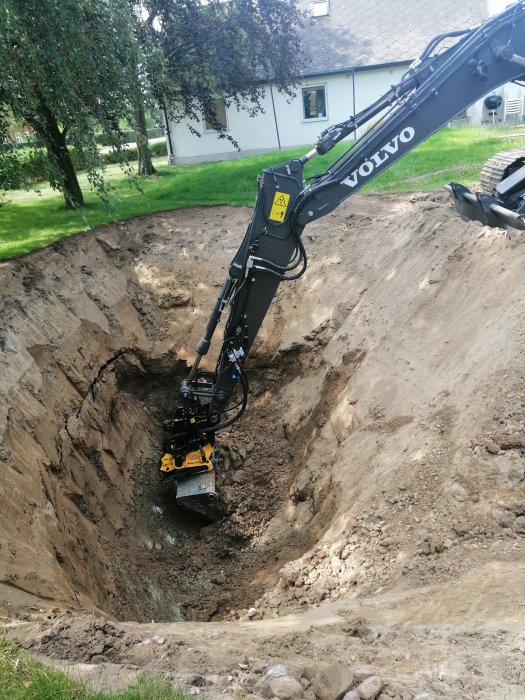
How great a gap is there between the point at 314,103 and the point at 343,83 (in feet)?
4.01

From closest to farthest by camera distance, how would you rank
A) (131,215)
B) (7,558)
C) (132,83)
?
(7,558)
(132,83)
(131,215)

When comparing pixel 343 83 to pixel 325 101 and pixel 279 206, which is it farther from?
pixel 279 206

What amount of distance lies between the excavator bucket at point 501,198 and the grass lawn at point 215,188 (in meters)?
1.60

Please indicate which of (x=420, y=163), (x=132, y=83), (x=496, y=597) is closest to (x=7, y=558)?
(x=496, y=597)

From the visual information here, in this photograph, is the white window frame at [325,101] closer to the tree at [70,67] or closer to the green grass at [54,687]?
the tree at [70,67]

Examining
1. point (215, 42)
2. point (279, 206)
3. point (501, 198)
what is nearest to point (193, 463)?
point (279, 206)

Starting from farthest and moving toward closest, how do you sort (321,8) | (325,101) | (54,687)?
1. (321,8)
2. (325,101)
3. (54,687)

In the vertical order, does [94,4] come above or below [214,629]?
above

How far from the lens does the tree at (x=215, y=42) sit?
13.9m

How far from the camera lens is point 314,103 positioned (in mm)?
21891

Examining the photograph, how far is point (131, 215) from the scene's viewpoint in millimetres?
11625

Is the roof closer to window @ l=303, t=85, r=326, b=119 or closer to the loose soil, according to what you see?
window @ l=303, t=85, r=326, b=119

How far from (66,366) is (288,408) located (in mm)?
3121

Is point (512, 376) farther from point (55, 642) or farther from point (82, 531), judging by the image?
point (82, 531)
